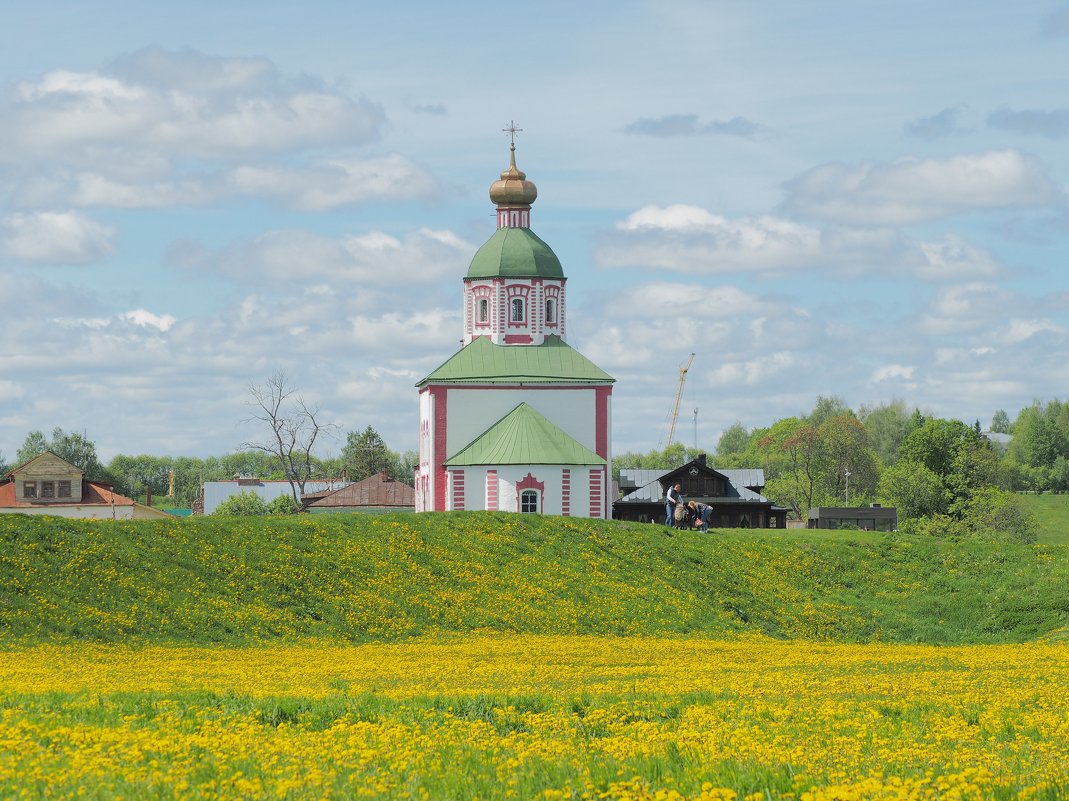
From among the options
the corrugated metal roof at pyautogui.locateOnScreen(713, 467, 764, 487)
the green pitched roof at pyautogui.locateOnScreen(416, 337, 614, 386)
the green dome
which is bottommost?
the corrugated metal roof at pyautogui.locateOnScreen(713, 467, 764, 487)

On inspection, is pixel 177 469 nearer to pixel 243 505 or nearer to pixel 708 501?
pixel 243 505

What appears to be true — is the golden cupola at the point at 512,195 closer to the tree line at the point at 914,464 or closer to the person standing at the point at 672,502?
the person standing at the point at 672,502

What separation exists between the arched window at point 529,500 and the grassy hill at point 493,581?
1433cm

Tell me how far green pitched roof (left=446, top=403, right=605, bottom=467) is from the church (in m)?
0.08

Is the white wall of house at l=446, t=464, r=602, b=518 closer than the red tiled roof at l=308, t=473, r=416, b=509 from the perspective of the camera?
Yes

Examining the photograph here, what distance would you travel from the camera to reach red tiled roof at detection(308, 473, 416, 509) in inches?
4348

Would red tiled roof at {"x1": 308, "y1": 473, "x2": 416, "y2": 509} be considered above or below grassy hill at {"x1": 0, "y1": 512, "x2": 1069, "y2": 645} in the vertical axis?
above

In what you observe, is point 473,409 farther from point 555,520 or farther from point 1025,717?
point 1025,717

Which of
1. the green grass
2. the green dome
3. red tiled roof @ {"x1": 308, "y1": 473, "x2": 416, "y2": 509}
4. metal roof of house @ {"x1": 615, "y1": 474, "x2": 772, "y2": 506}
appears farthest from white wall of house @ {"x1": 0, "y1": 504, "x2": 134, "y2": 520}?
the green grass

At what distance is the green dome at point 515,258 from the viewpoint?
75.6 m

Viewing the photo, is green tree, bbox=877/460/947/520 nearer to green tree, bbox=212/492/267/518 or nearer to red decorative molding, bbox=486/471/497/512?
red decorative molding, bbox=486/471/497/512

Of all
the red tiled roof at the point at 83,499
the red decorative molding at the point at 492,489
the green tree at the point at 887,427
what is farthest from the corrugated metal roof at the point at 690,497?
the green tree at the point at 887,427

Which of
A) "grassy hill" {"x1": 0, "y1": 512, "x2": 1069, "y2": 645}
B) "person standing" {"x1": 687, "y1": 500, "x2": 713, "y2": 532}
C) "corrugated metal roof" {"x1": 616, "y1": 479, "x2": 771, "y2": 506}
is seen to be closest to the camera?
"grassy hill" {"x1": 0, "y1": 512, "x2": 1069, "y2": 645}

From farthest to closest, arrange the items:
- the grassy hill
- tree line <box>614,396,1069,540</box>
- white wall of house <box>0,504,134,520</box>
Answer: tree line <box>614,396,1069,540</box>, white wall of house <box>0,504,134,520</box>, the grassy hill
